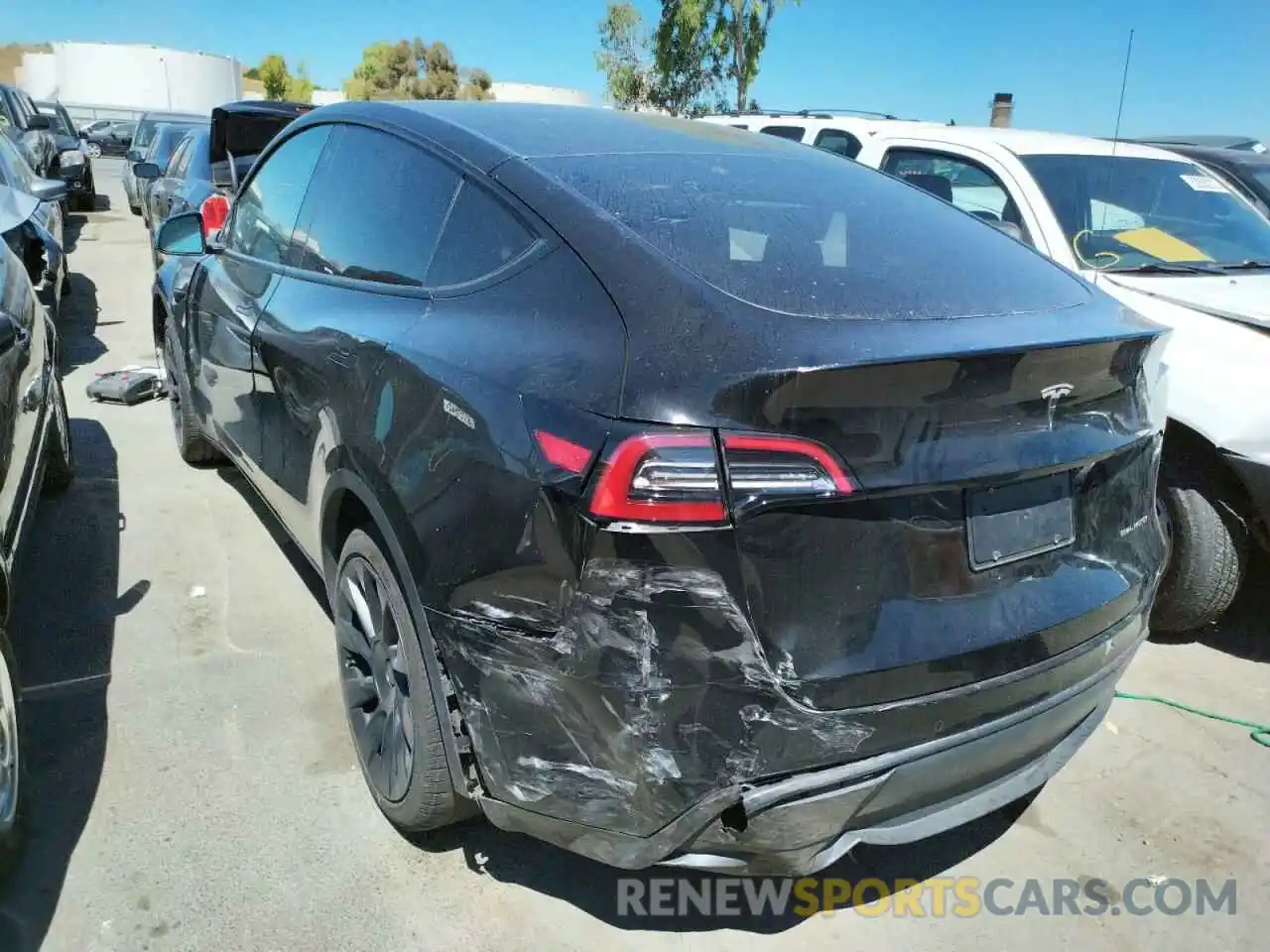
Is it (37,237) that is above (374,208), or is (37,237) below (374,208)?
below

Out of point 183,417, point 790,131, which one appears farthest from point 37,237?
point 790,131

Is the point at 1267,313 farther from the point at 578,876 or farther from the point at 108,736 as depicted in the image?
the point at 108,736

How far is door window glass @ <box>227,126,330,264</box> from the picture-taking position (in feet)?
10.8

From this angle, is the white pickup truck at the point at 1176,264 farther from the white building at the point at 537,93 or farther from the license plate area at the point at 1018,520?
the white building at the point at 537,93

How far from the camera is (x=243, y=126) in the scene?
28.1 feet

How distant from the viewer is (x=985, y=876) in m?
2.53

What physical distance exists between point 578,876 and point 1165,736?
6.71 ft

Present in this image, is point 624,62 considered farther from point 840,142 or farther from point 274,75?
point 274,75

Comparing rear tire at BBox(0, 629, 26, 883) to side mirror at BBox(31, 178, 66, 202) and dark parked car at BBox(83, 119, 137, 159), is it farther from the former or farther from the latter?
dark parked car at BBox(83, 119, 137, 159)

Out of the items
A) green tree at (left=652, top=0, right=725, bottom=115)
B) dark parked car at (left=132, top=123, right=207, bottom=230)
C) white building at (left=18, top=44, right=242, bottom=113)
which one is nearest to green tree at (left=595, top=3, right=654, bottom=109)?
green tree at (left=652, top=0, right=725, bottom=115)

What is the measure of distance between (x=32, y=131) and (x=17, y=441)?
13.4m

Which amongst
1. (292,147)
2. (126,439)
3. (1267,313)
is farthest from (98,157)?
(1267,313)

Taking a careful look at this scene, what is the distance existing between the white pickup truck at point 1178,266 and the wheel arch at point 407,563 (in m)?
2.78

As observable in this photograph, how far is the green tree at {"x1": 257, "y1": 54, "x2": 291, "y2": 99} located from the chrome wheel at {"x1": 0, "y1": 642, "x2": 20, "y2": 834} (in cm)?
7594
